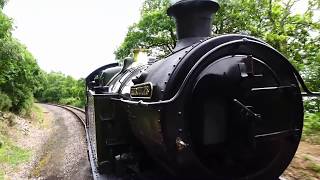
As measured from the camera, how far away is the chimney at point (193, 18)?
12.8 feet

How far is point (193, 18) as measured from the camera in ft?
13.0

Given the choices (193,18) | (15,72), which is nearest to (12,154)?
(15,72)

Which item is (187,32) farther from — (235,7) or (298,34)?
(235,7)

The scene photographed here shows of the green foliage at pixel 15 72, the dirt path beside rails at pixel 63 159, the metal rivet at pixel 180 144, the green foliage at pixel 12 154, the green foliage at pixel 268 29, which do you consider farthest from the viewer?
the green foliage at pixel 15 72

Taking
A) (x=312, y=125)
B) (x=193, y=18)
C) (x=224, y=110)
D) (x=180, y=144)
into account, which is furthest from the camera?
Result: (x=312, y=125)

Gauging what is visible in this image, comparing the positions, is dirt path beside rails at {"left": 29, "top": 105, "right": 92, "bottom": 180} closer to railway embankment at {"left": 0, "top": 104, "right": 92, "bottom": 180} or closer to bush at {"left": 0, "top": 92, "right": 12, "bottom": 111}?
railway embankment at {"left": 0, "top": 104, "right": 92, "bottom": 180}

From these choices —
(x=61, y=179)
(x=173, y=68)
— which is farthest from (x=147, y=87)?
(x=61, y=179)

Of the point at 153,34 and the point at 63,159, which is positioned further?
the point at 153,34

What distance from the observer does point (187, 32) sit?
4012 millimetres

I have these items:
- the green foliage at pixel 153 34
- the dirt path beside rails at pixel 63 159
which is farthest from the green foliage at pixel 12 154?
the green foliage at pixel 153 34

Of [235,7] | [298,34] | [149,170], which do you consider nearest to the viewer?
[149,170]

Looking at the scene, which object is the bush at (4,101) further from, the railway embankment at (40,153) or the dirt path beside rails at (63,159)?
the dirt path beside rails at (63,159)

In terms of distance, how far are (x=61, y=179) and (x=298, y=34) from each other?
10117 millimetres

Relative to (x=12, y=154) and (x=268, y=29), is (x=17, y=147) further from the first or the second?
(x=268, y=29)
